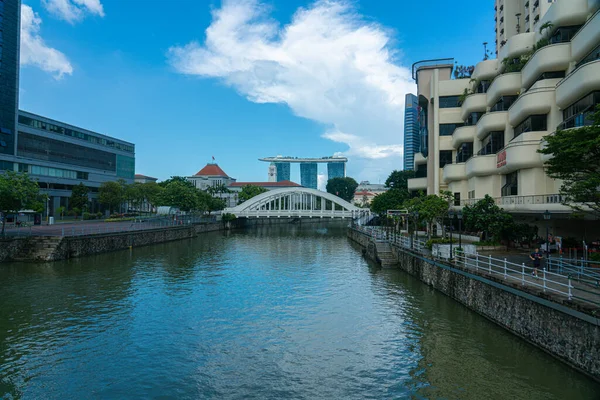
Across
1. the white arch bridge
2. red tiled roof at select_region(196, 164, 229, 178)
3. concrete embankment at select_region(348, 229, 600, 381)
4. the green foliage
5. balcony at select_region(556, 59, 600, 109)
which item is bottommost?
concrete embankment at select_region(348, 229, 600, 381)

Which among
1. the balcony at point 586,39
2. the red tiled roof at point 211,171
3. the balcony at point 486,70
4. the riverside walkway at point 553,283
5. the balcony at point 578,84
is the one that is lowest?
the riverside walkway at point 553,283

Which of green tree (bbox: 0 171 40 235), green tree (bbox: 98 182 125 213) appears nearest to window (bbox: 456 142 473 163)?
green tree (bbox: 0 171 40 235)

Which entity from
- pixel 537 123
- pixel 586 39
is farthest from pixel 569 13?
pixel 537 123

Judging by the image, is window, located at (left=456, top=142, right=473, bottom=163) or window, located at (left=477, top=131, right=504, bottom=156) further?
window, located at (left=456, top=142, right=473, bottom=163)

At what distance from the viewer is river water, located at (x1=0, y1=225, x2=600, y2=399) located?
12211 mm

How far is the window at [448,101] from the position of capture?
46.2 m

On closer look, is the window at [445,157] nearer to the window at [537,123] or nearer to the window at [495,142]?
the window at [495,142]

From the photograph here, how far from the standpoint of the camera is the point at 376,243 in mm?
37812

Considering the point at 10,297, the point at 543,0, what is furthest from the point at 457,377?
the point at 543,0

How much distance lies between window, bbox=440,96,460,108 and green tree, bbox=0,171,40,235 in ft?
138

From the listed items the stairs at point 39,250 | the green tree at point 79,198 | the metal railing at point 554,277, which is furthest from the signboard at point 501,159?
the green tree at point 79,198

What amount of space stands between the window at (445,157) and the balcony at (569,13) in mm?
20270

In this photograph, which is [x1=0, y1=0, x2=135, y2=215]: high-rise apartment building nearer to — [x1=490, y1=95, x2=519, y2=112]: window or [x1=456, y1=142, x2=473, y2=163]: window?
[x1=456, y1=142, x2=473, y2=163]: window

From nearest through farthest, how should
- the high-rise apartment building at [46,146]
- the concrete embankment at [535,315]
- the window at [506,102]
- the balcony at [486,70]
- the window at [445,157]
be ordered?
the concrete embankment at [535,315] → the window at [506,102] → the balcony at [486,70] → the window at [445,157] → the high-rise apartment building at [46,146]
